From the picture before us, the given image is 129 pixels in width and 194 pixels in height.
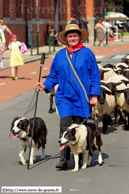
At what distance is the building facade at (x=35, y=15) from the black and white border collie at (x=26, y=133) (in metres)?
22.5

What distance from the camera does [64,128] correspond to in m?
6.29

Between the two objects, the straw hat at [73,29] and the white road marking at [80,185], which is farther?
the straw hat at [73,29]

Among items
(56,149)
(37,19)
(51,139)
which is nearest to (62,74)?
(56,149)

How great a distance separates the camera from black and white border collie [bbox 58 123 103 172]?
6.15m

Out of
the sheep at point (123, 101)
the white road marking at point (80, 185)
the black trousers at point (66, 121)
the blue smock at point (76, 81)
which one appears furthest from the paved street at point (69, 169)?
the blue smock at point (76, 81)

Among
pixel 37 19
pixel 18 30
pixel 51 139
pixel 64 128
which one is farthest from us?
pixel 37 19

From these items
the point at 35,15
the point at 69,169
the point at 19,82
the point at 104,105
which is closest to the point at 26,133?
the point at 69,169

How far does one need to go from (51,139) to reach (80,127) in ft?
8.27

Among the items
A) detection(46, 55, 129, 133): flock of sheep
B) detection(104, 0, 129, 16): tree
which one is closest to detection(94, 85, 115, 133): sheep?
detection(46, 55, 129, 133): flock of sheep

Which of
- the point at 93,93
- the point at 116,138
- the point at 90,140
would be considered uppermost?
the point at 93,93

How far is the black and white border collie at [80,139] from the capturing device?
242 inches

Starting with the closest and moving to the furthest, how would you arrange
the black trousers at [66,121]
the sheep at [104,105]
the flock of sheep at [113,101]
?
the black trousers at [66,121] < the sheep at [104,105] < the flock of sheep at [113,101]

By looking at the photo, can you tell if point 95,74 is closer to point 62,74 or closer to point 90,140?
point 62,74

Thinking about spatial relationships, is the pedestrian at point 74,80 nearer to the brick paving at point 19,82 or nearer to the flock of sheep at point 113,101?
the flock of sheep at point 113,101
